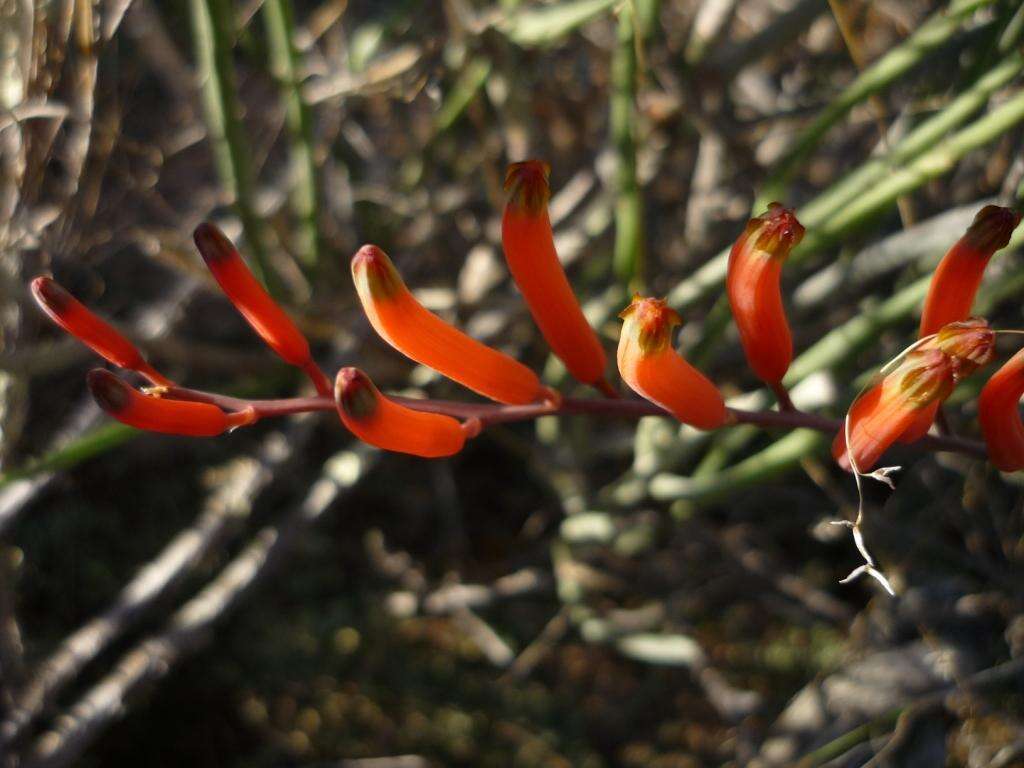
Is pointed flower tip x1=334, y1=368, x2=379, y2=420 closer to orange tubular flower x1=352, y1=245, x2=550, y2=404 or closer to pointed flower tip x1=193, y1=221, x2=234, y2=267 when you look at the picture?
orange tubular flower x1=352, y1=245, x2=550, y2=404

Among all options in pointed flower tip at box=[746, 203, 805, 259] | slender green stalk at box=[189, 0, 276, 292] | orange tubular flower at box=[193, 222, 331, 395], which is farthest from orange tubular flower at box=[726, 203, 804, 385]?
slender green stalk at box=[189, 0, 276, 292]

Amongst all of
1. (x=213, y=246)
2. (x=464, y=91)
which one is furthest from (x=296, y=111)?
(x=213, y=246)

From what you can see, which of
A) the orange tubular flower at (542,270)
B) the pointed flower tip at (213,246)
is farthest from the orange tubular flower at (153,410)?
the orange tubular flower at (542,270)

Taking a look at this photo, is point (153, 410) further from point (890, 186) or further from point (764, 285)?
point (890, 186)

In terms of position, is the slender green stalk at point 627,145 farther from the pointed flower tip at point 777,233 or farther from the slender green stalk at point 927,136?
the pointed flower tip at point 777,233

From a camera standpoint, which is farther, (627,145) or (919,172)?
(627,145)

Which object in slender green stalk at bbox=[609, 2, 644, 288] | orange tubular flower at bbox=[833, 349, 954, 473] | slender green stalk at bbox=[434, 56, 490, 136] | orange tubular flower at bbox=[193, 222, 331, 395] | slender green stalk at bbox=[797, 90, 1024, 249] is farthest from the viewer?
slender green stalk at bbox=[434, 56, 490, 136]
